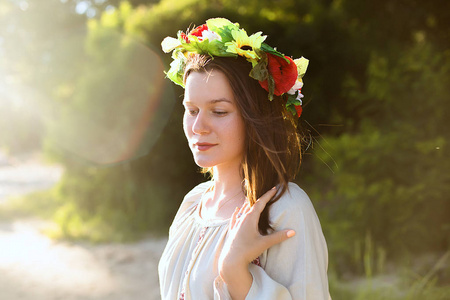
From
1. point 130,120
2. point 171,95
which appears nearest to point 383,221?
point 171,95

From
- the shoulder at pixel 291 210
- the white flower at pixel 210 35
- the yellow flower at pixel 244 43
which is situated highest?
the white flower at pixel 210 35

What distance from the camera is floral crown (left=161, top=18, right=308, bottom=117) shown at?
142 cm

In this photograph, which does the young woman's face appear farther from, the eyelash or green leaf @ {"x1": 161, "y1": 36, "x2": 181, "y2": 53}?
green leaf @ {"x1": 161, "y1": 36, "x2": 181, "y2": 53}

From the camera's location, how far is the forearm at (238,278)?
1.29 metres

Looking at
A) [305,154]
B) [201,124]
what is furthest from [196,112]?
[305,154]

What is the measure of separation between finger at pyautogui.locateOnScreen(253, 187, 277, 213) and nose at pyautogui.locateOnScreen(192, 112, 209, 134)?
0.25m

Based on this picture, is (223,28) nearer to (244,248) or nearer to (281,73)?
(281,73)

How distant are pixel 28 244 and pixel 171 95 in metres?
2.62

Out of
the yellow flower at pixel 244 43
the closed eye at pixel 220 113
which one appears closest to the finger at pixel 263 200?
the closed eye at pixel 220 113

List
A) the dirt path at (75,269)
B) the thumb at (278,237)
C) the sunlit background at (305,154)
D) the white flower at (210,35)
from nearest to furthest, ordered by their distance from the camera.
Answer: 1. the thumb at (278,237)
2. the white flower at (210,35)
3. the sunlit background at (305,154)
4. the dirt path at (75,269)

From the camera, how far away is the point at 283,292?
1.28 m

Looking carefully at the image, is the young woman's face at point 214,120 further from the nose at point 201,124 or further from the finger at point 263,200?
the finger at point 263,200

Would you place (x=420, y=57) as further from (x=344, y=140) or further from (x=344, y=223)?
(x=344, y=223)

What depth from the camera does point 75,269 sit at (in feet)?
16.9
